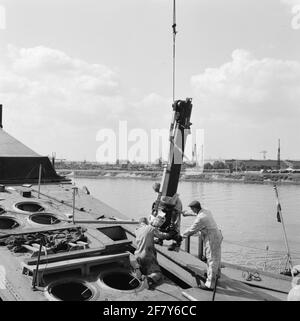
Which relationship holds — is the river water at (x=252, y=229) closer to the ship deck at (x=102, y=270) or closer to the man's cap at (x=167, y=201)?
the ship deck at (x=102, y=270)

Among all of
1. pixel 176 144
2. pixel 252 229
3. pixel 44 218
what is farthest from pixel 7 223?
pixel 252 229

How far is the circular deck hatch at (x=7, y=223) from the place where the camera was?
26.4ft

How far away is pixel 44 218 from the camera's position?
8797mm

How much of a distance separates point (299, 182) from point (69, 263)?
63331 mm

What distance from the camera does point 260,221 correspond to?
25.2m

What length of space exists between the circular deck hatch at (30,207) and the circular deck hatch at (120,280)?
3564 millimetres

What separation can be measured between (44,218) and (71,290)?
3098 mm

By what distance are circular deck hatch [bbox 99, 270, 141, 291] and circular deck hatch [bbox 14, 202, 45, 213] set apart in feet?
11.7

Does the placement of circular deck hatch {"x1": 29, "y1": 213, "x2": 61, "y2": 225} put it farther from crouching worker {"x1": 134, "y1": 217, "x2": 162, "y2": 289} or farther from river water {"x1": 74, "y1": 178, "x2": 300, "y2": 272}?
river water {"x1": 74, "y1": 178, "x2": 300, "y2": 272}

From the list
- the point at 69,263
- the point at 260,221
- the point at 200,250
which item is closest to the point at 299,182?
the point at 260,221

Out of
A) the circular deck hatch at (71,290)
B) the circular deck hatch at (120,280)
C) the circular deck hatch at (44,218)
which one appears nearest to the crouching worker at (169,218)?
the circular deck hatch at (120,280)

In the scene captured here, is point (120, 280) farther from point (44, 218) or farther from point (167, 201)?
point (44, 218)

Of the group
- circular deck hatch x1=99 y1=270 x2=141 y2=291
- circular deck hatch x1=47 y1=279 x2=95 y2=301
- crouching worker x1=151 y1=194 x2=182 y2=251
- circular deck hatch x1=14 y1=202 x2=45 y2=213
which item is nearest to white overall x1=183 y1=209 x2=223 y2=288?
circular deck hatch x1=99 y1=270 x2=141 y2=291
